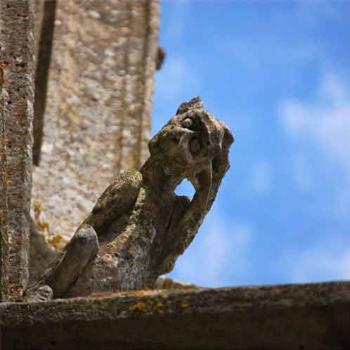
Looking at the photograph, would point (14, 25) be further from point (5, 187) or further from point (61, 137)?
point (61, 137)

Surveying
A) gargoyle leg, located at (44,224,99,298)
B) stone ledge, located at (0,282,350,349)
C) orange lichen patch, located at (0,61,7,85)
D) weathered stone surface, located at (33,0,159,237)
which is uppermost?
weathered stone surface, located at (33,0,159,237)

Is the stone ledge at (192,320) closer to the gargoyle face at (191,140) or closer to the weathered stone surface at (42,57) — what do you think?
the gargoyle face at (191,140)

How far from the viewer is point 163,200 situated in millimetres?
7273

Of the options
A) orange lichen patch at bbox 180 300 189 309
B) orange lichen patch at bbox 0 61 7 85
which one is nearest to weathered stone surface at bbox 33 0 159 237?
orange lichen patch at bbox 0 61 7 85

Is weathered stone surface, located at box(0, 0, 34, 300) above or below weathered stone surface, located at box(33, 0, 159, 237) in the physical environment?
below

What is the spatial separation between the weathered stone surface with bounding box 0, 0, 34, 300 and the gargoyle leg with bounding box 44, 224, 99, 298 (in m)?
0.29

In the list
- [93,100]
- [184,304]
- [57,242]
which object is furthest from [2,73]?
[93,100]

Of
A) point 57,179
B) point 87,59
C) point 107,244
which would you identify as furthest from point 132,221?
point 87,59

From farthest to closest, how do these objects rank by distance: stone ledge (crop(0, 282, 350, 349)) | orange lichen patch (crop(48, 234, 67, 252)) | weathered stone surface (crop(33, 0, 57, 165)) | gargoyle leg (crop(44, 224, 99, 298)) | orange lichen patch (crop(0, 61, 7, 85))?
weathered stone surface (crop(33, 0, 57, 165)) → orange lichen patch (crop(48, 234, 67, 252)) → orange lichen patch (crop(0, 61, 7, 85)) → gargoyle leg (crop(44, 224, 99, 298)) → stone ledge (crop(0, 282, 350, 349))

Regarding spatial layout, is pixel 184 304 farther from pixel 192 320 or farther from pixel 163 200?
pixel 163 200

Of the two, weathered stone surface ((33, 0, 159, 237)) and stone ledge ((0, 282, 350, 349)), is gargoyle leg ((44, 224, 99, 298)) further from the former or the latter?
weathered stone surface ((33, 0, 159, 237))

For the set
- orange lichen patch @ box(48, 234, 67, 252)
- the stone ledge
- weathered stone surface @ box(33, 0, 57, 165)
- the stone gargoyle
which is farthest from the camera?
weathered stone surface @ box(33, 0, 57, 165)

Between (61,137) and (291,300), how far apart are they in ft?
54.7

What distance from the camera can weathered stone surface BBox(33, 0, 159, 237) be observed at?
68.7 feet
